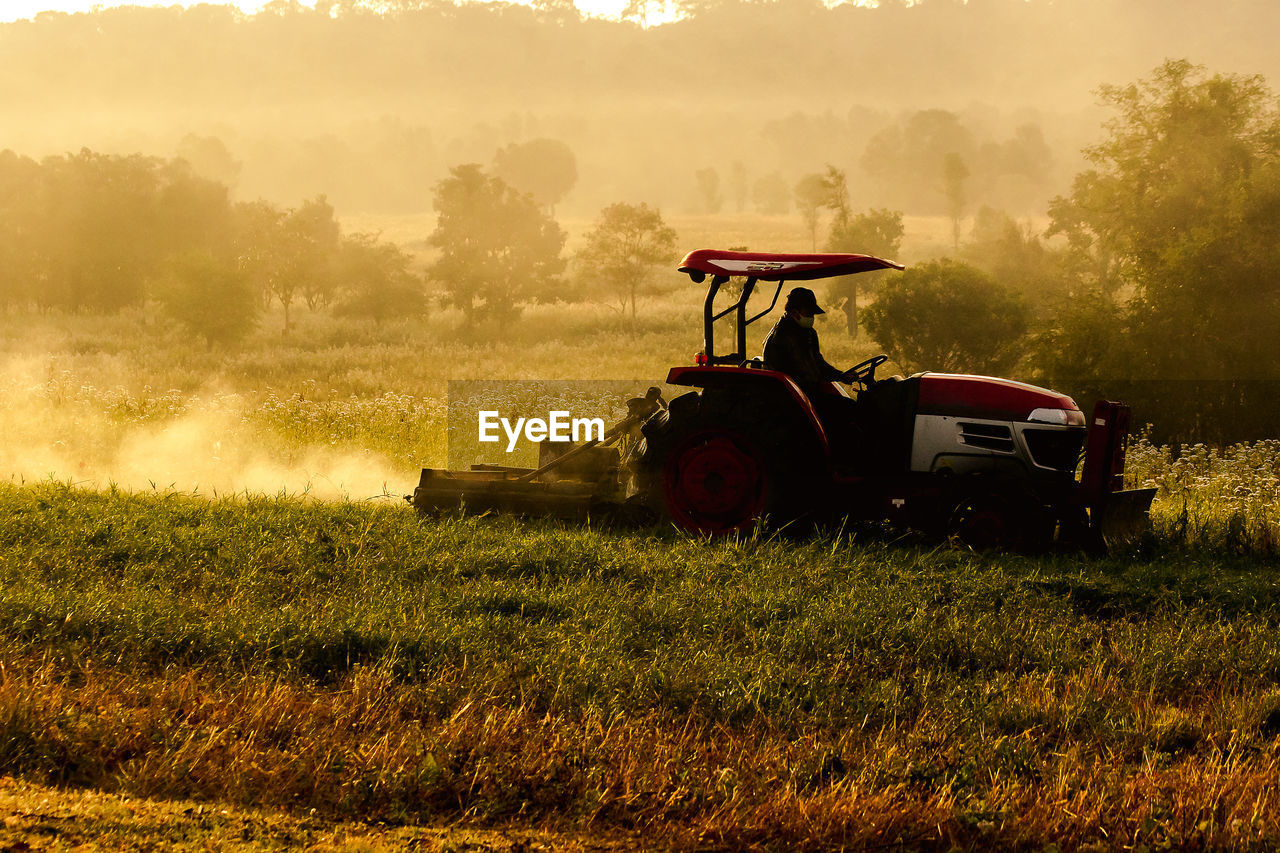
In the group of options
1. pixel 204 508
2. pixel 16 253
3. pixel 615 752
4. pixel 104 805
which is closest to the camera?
pixel 104 805

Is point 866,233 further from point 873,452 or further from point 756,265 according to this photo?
point 756,265

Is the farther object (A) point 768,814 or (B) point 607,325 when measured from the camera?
(B) point 607,325

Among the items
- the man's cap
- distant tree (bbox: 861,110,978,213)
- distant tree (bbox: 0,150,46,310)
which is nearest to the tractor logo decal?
the man's cap

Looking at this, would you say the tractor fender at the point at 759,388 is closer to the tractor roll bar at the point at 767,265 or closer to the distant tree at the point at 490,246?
the tractor roll bar at the point at 767,265

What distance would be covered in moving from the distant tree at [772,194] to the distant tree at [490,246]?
226ft

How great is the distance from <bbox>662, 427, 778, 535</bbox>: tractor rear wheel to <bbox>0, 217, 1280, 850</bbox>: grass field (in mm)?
290

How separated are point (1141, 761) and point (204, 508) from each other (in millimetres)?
7401

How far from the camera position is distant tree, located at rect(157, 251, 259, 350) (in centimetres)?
4300

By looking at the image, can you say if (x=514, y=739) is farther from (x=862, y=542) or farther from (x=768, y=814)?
(x=862, y=542)

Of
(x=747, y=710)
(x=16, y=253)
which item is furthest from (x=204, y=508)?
(x=16, y=253)

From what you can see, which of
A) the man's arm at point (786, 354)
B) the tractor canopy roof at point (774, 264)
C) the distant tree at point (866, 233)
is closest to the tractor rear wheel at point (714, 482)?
the man's arm at point (786, 354)

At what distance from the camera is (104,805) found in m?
3.84

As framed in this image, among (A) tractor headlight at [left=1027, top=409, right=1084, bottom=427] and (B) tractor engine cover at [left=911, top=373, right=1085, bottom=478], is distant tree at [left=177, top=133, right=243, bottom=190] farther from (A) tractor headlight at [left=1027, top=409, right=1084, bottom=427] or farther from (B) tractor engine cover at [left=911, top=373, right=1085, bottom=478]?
(A) tractor headlight at [left=1027, top=409, right=1084, bottom=427]

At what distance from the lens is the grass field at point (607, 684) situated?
3.98 meters
